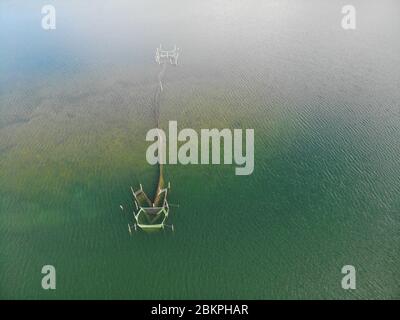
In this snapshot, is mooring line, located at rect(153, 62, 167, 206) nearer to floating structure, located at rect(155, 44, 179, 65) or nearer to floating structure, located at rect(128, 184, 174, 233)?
floating structure, located at rect(128, 184, 174, 233)

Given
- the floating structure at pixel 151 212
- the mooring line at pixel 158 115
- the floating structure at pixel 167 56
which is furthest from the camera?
the floating structure at pixel 167 56

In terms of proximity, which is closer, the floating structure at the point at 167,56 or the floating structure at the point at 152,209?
the floating structure at the point at 152,209

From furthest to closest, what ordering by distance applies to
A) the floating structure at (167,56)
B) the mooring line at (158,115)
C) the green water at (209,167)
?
the floating structure at (167,56), the mooring line at (158,115), the green water at (209,167)

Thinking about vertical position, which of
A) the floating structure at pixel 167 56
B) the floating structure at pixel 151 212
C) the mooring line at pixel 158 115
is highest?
the floating structure at pixel 167 56

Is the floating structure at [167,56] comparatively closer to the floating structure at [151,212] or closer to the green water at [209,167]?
the green water at [209,167]

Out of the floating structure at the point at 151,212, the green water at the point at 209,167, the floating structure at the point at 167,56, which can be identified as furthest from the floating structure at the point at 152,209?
the floating structure at the point at 167,56

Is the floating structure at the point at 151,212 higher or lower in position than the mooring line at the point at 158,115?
lower

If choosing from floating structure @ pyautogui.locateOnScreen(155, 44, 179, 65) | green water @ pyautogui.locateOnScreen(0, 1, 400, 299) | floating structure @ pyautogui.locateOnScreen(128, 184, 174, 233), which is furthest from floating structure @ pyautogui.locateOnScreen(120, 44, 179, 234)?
floating structure @ pyautogui.locateOnScreen(155, 44, 179, 65)

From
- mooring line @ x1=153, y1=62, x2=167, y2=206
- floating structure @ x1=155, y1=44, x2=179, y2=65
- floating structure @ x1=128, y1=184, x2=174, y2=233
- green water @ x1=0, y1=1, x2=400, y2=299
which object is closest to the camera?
green water @ x1=0, y1=1, x2=400, y2=299
